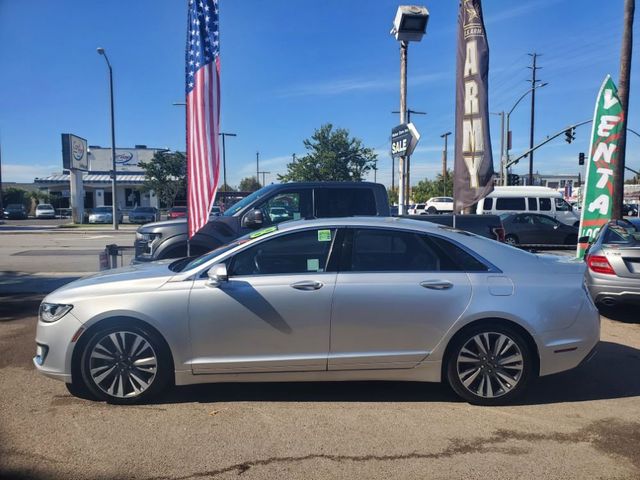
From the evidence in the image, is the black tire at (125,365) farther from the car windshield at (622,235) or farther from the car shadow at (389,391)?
the car windshield at (622,235)

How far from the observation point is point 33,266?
41.9 ft

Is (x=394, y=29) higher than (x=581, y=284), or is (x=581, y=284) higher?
(x=394, y=29)

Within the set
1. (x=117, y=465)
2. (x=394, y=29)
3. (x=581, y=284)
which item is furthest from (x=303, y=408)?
(x=394, y=29)

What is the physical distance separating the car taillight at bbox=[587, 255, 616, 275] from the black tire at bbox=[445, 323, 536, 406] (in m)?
3.47

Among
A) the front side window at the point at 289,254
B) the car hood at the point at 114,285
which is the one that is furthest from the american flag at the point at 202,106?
the front side window at the point at 289,254

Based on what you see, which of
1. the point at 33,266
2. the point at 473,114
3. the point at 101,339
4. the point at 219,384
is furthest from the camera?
the point at 33,266

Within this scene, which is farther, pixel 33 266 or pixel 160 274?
pixel 33 266

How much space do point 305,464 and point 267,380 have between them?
99cm

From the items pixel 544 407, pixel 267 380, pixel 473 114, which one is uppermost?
pixel 473 114

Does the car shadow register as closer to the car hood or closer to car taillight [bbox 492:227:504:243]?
the car hood

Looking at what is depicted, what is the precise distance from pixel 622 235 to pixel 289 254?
18.1 feet

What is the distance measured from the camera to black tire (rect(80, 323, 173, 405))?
13.3 feet

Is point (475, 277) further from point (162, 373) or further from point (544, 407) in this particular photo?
point (162, 373)

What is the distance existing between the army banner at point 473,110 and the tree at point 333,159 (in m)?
25.0
